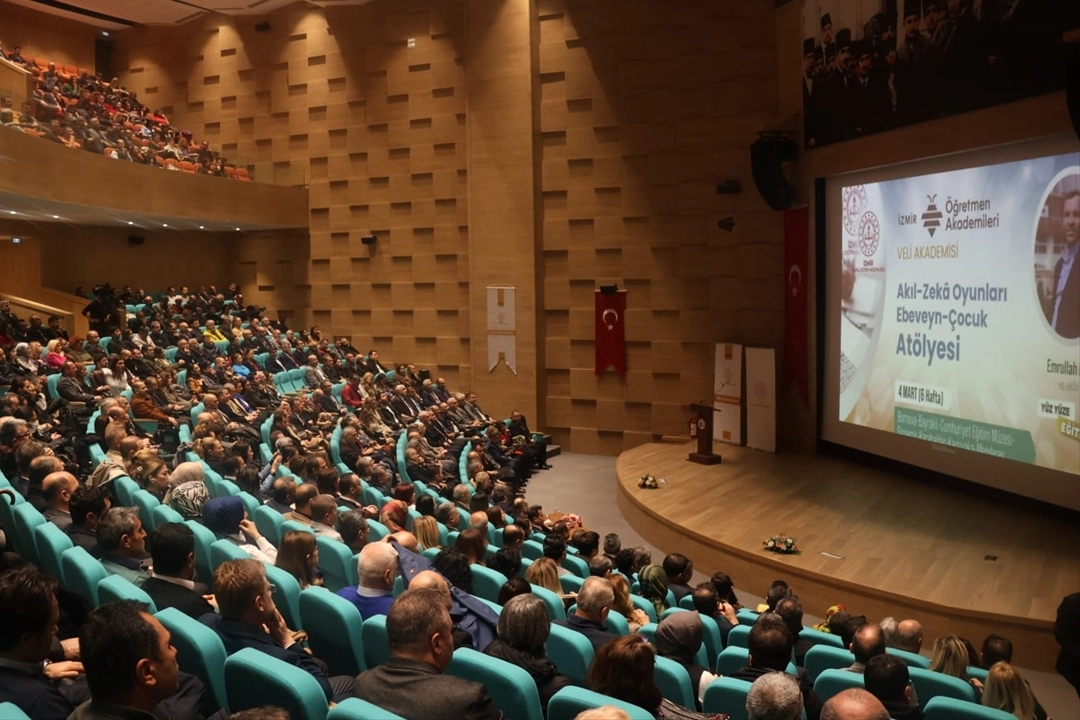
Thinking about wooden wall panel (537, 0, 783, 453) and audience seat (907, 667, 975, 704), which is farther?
wooden wall panel (537, 0, 783, 453)

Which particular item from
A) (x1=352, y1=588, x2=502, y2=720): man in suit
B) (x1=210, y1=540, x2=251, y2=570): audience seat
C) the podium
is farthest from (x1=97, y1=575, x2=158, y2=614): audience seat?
the podium

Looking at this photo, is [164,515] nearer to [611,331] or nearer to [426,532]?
[426,532]

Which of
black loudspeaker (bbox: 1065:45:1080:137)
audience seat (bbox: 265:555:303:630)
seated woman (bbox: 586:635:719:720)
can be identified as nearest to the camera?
seated woman (bbox: 586:635:719:720)

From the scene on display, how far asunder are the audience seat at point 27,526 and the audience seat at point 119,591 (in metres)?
0.92

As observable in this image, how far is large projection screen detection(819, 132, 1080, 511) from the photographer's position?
6.09 metres

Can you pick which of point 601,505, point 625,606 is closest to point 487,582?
point 625,606

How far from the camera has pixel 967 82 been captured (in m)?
6.70

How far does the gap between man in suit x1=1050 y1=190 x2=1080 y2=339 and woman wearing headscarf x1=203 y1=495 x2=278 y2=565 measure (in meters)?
5.32

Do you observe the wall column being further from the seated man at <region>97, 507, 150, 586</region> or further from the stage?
the seated man at <region>97, 507, 150, 586</region>

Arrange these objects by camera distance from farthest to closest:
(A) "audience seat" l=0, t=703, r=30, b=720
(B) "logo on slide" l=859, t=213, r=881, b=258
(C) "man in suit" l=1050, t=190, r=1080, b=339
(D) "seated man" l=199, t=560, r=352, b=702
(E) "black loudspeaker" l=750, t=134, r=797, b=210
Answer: (E) "black loudspeaker" l=750, t=134, r=797, b=210
(B) "logo on slide" l=859, t=213, r=881, b=258
(C) "man in suit" l=1050, t=190, r=1080, b=339
(D) "seated man" l=199, t=560, r=352, b=702
(A) "audience seat" l=0, t=703, r=30, b=720

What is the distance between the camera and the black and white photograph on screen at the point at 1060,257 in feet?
19.5

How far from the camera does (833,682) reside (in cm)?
285

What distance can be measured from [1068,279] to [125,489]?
5.96 meters

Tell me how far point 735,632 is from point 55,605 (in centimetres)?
255
